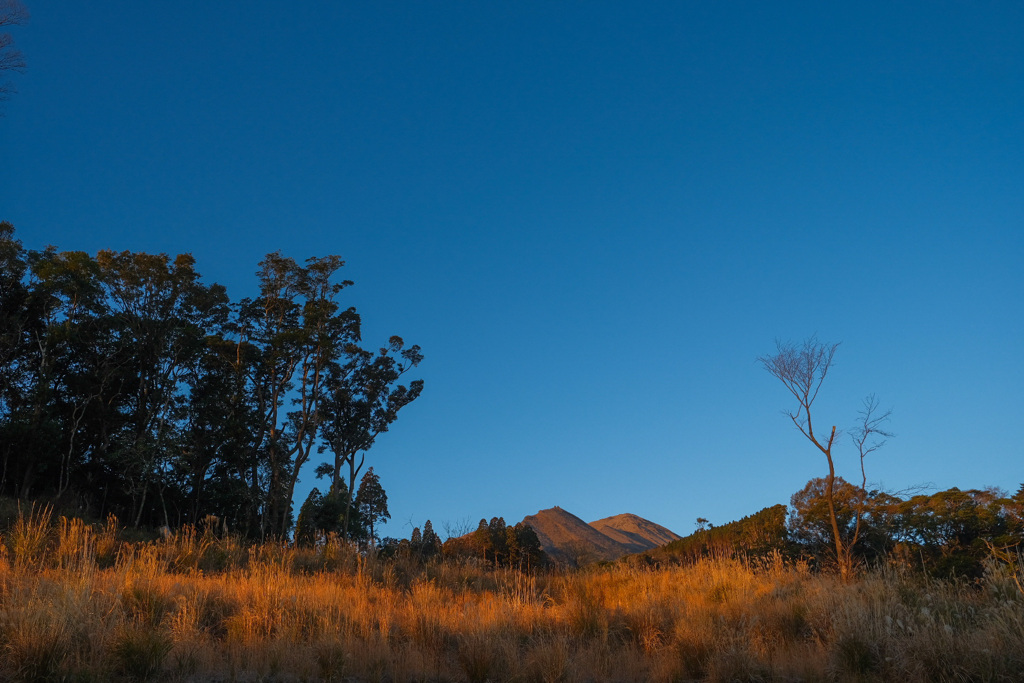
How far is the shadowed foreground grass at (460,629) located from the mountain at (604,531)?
4251cm

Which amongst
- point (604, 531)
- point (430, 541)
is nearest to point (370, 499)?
point (430, 541)

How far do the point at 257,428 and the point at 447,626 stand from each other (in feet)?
85.4

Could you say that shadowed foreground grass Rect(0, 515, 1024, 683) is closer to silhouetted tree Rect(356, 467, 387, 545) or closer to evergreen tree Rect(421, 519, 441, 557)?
evergreen tree Rect(421, 519, 441, 557)

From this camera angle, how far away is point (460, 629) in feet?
29.6

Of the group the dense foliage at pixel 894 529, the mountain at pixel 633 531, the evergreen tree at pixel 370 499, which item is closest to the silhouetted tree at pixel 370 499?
the evergreen tree at pixel 370 499

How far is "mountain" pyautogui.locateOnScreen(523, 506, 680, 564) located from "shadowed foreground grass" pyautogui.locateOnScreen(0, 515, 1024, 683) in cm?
4251

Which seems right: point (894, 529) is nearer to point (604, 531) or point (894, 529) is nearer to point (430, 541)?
point (430, 541)

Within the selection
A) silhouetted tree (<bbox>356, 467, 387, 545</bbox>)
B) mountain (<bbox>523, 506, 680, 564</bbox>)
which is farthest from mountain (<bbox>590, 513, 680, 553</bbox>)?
silhouetted tree (<bbox>356, 467, 387, 545</bbox>)

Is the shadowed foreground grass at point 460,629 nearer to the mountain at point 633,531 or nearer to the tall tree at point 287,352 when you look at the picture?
the tall tree at point 287,352

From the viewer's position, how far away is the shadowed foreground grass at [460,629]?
20.9ft

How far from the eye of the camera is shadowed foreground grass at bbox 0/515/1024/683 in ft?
20.9

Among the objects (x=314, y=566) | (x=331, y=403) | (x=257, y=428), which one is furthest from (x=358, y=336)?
(x=314, y=566)

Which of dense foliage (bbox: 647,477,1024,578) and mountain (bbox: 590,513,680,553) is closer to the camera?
dense foliage (bbox: 647,477,1024,578)

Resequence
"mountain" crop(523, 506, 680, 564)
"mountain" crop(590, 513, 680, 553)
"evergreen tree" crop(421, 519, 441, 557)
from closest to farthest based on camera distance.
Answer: "evergreen tree" crop(421, 519, 441, 557)
"mountain" crop(523, 506, 680, 564)
"mountain" crop(590, 513, 680, 553)
